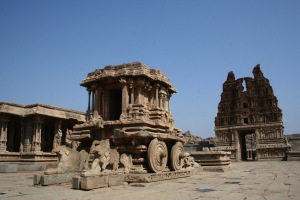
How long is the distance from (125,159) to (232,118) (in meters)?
39.7

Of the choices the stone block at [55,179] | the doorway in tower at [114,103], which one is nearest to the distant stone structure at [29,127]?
the doorway in tower at [114,103]

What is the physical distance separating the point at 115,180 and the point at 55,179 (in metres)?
2.22

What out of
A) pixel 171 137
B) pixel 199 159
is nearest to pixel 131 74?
pixel 171 137

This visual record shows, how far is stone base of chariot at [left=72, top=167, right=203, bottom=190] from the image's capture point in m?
7.73

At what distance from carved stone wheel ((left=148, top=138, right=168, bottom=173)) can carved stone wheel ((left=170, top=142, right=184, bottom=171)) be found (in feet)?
1.75

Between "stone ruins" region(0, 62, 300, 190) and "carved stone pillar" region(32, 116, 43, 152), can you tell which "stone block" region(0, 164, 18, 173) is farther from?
"carved stone pillar" region(32, 116, 43, 152)

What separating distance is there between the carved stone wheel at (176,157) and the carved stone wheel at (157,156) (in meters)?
0.53

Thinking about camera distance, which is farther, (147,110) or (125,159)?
(147,110)

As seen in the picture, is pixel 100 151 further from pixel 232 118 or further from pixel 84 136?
pixel 232 118

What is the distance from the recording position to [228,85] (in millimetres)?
49844

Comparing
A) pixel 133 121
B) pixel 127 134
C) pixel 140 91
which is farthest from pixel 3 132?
pixel 127 134

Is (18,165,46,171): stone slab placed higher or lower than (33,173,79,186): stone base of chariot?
lower

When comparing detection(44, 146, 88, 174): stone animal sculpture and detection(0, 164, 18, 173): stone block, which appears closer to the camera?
detection(44, 146, 88, 174): stone animal sculpture

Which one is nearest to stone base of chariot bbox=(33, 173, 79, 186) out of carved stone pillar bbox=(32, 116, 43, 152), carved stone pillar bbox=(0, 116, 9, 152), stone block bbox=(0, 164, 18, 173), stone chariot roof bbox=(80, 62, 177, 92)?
stone chariot roof bbox=(80, 62, 177, 92)
